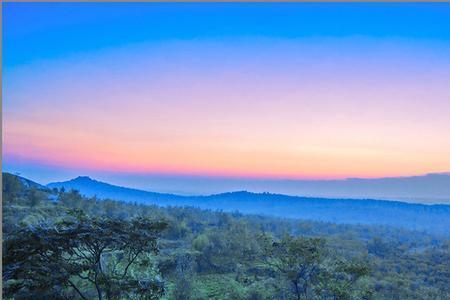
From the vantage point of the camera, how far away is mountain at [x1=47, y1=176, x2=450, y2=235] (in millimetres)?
56781

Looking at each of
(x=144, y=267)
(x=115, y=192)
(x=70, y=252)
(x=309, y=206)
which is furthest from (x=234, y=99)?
(x=115, y=192)

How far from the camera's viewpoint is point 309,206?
2943 inches

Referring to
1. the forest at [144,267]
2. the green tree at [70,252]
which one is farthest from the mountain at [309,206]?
the green tree at [70,252]

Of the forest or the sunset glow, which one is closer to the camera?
the forest

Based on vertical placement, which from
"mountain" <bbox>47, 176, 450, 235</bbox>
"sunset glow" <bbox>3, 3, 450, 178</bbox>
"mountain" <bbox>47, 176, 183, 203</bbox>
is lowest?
"mountain" <bbox>47, 176, 450, 235</bbox>

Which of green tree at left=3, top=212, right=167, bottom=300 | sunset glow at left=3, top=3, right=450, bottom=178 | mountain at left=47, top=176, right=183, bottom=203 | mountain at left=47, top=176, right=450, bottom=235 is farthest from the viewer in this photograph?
mountain at left=47, top=176, right=183, bottom=203

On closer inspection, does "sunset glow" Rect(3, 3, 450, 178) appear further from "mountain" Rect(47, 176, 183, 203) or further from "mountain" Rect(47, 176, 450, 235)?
"mountain" Rect(47, 176, 183, 203)

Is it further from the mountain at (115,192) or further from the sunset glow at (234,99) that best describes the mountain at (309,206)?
the sunset glow at (234,99)

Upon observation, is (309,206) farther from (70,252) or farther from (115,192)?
(70,252)

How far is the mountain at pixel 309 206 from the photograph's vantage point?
186 feet

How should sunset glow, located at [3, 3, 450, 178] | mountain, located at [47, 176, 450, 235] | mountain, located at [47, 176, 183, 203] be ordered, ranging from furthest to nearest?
1. mountain, located at [47, 176, 183, 203]
2. mountain, located at [47, 176, 450, 235]
3. sunset glow, located at [3, 3, 450, 178]

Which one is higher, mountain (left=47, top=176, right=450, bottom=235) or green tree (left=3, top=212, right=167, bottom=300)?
green tree (left=3, top=212, right=167, bottom=300)

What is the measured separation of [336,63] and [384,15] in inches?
76.1

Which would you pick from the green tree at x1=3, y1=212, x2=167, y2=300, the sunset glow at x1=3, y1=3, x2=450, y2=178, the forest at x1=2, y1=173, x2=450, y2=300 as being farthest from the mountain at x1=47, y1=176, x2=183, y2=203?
the green tree at x1=3, y1=212, x2=167, y2=300
